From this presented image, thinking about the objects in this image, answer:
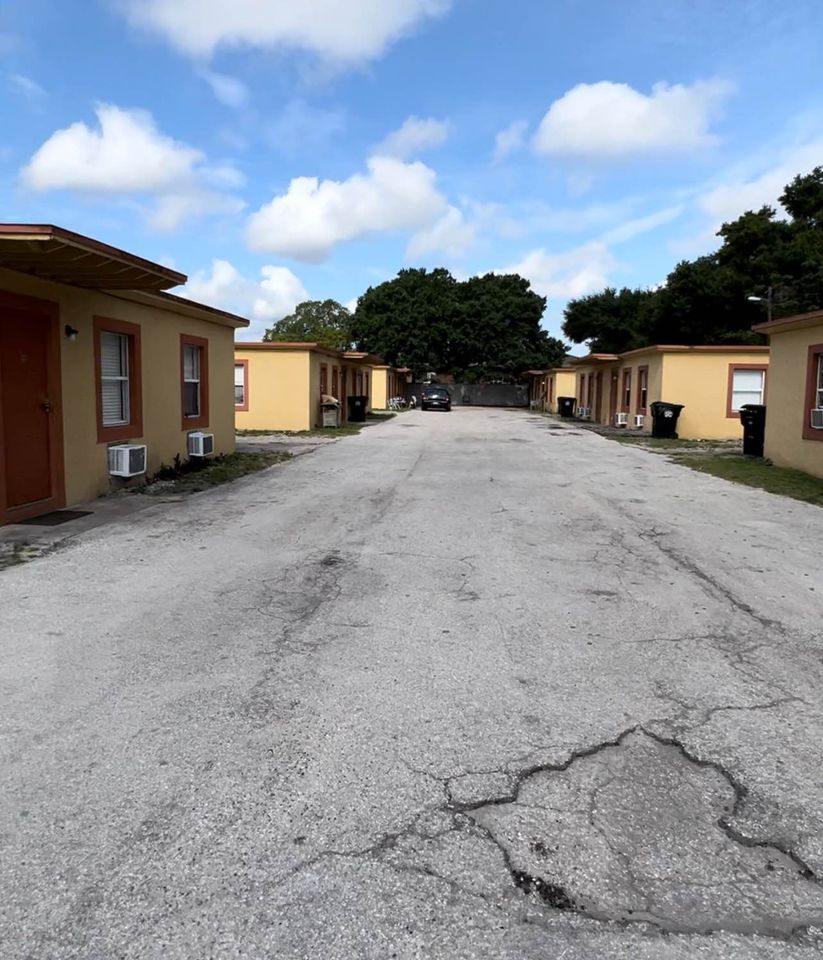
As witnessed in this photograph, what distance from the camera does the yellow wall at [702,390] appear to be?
77.6 ft

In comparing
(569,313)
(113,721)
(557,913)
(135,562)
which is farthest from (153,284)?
(569,313)

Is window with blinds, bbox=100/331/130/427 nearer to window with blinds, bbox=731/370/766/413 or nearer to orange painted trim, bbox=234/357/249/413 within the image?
orange painted trim, bbox=234/357/249/413

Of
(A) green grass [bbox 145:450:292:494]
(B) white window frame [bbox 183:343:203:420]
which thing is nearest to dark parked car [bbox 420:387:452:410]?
(A) green grass [bbox 145:450:292:494]

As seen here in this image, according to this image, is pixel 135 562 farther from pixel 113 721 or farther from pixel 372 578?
pixel 113 721

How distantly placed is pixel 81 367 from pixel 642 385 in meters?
21.0

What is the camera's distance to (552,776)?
3.08 metres

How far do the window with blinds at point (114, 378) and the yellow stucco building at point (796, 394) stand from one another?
11.1m

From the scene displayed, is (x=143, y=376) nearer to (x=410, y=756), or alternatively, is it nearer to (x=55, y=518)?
(x=55, y=518)

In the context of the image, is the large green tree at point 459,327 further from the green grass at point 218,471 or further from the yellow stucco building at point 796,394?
the yellow stucco building at point 796,394

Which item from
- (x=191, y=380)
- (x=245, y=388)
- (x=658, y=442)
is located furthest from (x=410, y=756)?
(x=245, y=388)

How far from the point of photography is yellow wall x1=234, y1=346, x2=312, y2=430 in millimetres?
24203

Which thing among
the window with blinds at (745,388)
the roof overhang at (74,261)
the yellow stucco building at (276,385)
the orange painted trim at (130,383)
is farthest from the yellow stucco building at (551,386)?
the roof overhang at (74,261)

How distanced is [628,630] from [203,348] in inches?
455

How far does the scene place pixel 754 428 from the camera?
56.1ft
